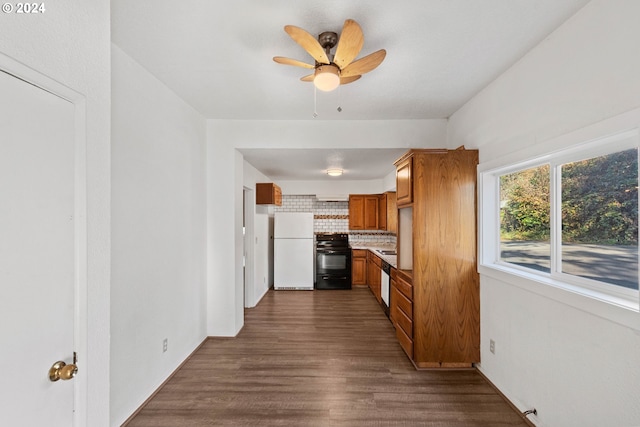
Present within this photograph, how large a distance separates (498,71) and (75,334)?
308cm

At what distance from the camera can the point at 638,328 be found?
1.32 meters

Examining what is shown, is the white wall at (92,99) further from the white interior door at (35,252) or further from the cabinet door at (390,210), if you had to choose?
the cabinet door at (390,210)

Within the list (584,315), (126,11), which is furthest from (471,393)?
(126,11)

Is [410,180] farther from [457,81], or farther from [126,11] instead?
[126,11]

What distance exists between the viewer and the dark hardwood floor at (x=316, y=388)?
2082 mm

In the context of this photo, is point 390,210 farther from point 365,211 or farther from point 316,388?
point 316,388

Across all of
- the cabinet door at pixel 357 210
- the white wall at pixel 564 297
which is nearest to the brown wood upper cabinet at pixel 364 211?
the cabinet door at pixel 357 210

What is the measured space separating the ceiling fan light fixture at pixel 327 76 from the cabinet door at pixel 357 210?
15.4 feet

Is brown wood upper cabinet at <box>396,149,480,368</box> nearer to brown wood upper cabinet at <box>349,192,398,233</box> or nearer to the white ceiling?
the white ceiling

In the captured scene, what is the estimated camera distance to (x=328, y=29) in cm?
181

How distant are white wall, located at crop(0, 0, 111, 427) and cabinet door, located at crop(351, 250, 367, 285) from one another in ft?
17.5

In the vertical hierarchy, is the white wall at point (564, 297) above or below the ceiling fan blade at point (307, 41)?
below

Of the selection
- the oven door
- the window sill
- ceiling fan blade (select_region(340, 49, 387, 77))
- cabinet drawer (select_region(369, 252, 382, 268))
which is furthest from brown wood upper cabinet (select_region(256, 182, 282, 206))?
the window sill

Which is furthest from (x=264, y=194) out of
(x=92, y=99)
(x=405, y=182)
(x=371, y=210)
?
(x=92, y=99)
